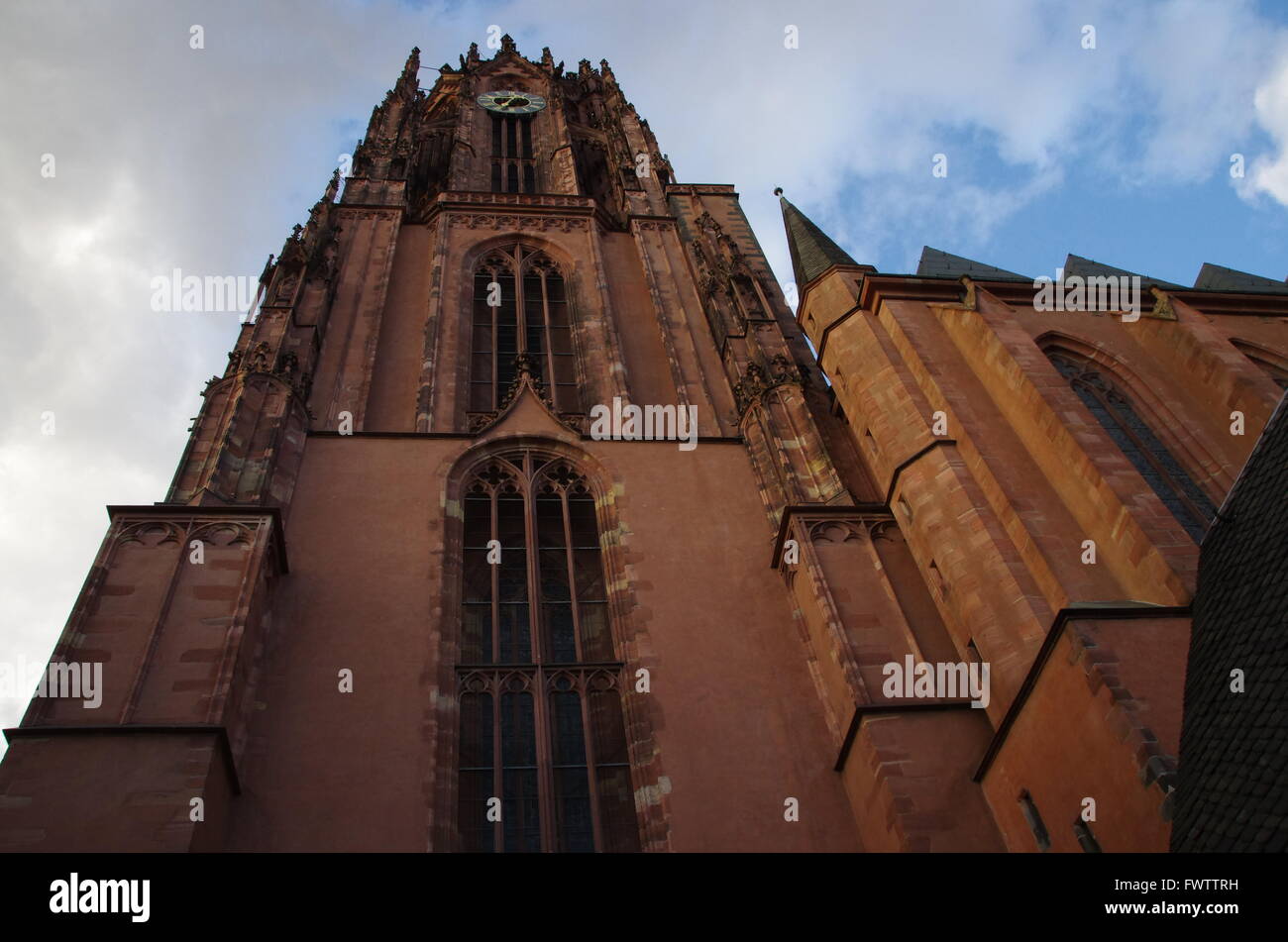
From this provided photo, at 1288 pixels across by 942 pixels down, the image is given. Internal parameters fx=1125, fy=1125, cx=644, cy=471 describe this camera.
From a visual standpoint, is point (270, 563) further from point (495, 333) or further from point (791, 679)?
point (495, 333)

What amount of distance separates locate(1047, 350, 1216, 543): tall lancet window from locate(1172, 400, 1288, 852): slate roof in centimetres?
207

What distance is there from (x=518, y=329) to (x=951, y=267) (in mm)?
7327

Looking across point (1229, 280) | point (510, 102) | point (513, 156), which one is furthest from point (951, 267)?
point (510, 102)

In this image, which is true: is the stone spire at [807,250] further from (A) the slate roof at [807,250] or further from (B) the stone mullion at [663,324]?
(B) the stone mullion at [663,324]

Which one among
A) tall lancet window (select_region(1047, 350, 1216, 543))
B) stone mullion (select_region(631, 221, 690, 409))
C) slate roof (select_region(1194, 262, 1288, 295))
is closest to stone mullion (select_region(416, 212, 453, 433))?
stone mullion (select_region(631, 221, 690, 409))

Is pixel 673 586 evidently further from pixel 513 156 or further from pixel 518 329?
pixel 513 156

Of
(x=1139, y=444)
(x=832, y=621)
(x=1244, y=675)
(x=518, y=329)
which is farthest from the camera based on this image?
(x=518, y=329)

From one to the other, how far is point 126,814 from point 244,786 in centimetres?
179

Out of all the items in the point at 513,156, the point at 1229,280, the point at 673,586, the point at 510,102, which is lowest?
the point at 673,586

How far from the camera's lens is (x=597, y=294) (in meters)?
20.6

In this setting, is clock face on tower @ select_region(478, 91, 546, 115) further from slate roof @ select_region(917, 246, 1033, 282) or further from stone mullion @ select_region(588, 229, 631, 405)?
slate roof @ select_region(917, 246, 1033, 282)

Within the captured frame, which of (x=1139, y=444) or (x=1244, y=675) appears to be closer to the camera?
(x=1244, y=675)

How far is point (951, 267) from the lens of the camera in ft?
59.5
